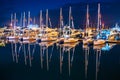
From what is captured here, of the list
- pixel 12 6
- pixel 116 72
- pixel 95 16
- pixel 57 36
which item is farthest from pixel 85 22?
pixel 12 6

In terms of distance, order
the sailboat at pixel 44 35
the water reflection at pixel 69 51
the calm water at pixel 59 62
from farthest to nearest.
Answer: the sailboat at pixel 44 35
the water reflection at pixel 69 51
the calm water at pixel 59 62

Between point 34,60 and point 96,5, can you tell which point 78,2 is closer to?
point 96,5

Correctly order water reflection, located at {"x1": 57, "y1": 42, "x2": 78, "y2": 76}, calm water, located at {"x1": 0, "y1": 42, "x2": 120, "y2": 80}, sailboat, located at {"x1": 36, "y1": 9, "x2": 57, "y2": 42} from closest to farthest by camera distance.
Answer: calm water, located at {"x1": 0, "y1": 42, "x2": 120, "y2": 80}, water reflection, located at {"x1": 57, "y1": 42, "x2": 78, "y2": 76}, sailboat, located at {"x1": 36, "y1": 9, "x2": 57, "y2": 42}

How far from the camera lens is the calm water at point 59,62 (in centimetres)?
350

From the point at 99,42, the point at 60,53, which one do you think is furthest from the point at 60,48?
the point at 99,42

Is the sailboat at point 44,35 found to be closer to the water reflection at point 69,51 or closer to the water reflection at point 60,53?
the water reflection at point 60,53

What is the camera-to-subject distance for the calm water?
138 inches

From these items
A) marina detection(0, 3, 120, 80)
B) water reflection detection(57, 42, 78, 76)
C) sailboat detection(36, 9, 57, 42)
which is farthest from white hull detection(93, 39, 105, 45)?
sailboat detection(36, 9, 57, 42)

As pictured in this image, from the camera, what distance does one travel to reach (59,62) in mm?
3672

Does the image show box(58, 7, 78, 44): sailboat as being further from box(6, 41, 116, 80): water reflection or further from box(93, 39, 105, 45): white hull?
box(93, 39, 105, 45): white hull

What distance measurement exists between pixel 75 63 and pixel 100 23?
0.55 metres

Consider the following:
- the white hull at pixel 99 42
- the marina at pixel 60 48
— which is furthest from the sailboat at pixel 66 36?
the white hull at pixel 99 42

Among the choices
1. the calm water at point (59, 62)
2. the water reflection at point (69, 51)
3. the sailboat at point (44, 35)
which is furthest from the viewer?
the sailboat at point (44, 35)

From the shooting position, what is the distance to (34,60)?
3.83m
